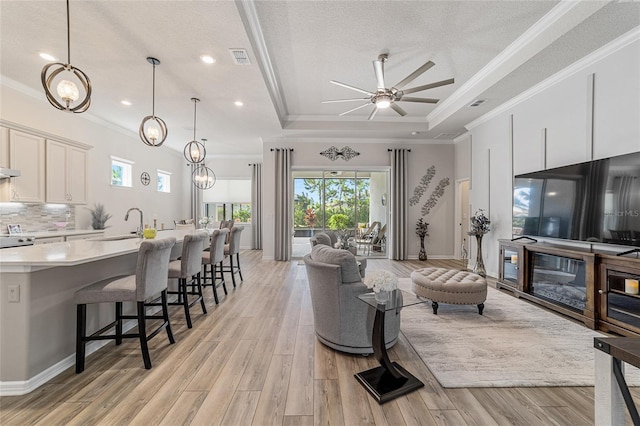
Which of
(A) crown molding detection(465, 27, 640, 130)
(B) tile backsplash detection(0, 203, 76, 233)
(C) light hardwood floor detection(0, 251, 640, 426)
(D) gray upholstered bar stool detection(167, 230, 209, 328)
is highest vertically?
(A) crown molding detection(465, 27, 640, 130)

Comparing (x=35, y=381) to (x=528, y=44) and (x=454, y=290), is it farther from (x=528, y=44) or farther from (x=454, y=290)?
(x=528, y=44)

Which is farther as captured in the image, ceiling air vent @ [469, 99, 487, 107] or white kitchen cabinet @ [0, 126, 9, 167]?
ceiling air vent @ [469, 99, 487, 107]

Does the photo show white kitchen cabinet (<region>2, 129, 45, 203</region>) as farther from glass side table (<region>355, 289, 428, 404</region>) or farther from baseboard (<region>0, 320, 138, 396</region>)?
glass side table (<region>355, 289, 428, 404</region>)

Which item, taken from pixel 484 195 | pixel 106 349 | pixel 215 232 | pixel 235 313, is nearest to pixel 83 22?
pixel 215 232

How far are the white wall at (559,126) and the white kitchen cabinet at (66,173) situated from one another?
7723mm

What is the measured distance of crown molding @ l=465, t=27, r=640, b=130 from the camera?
2994 mm

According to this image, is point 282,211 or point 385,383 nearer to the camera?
point 385,383

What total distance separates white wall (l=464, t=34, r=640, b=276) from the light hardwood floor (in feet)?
9.30

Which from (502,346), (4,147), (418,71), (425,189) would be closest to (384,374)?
(502,346)

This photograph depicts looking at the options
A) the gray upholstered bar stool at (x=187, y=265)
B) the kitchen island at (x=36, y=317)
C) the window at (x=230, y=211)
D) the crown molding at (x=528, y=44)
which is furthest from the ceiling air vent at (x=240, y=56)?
the window at (x=230, y=211)

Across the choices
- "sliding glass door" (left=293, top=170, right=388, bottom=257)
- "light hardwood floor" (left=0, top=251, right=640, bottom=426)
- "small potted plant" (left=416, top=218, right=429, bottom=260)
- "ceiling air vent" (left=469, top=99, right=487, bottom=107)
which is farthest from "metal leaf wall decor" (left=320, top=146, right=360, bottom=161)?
"light hardwood floor" (left=0, top=251, right=640, bottom=426)

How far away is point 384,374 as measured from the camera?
214 centimetres

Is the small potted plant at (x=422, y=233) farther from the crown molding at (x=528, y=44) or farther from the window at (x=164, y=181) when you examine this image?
the window at (x=164, y=181)

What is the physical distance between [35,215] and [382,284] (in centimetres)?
576
